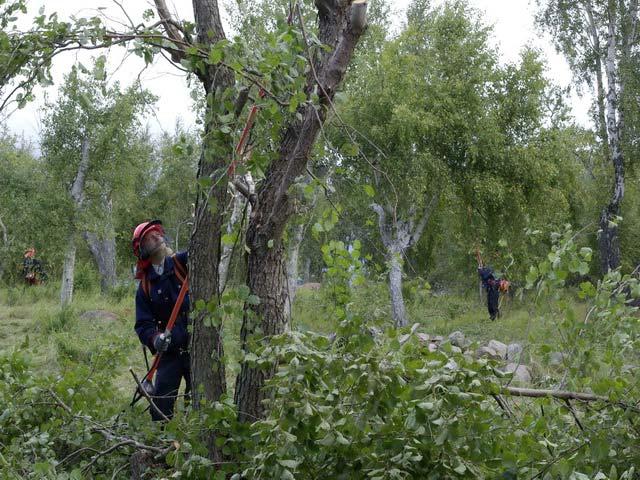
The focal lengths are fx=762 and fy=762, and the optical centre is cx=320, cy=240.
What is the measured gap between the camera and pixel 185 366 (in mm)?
5297

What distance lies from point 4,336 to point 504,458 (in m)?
12.1

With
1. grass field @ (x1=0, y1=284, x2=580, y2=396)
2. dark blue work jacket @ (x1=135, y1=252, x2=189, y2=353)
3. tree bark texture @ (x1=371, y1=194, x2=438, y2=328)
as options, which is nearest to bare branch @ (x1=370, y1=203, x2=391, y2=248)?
tree bark texture @ (x1=371, y1=194, x2=438, y2=328)

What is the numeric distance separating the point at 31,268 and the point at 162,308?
20.4 m

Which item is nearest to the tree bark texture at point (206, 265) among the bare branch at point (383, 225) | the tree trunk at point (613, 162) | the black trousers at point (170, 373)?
the black trousers at point (170, 373)

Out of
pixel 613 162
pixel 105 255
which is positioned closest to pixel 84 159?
pixel 105 255

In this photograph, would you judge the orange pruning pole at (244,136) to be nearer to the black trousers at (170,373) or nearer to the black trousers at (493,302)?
the black trousers at (170,373)

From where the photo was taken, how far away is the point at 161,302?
5.29 meters

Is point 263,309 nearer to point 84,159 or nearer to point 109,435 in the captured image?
point 109,435

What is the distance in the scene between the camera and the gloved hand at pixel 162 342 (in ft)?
15.9

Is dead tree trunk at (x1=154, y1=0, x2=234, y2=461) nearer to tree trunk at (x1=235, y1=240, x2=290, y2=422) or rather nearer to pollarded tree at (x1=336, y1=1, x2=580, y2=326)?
tree trunk at (x1=235, y1=240, x2=290, y2=422)

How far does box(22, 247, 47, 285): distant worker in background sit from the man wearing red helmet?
62.5ft

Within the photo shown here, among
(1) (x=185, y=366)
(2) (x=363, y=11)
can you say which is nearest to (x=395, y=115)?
(1) (x=185, y=366)

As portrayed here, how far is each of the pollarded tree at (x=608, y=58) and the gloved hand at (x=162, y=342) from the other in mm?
16556

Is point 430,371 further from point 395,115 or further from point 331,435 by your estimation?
point 395,115
